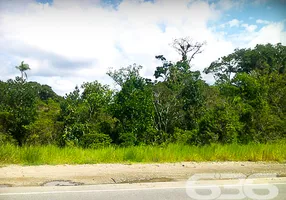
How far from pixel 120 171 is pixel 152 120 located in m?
15.2

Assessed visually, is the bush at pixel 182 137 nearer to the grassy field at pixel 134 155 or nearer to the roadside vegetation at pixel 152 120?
the roadside vegetation at pixel 152 120

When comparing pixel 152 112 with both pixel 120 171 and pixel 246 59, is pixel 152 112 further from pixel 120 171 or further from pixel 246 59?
pixel 246 59

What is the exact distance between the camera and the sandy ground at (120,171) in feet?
24.6

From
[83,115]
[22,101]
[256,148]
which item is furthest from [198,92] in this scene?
[22,101]

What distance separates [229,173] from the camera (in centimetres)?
838

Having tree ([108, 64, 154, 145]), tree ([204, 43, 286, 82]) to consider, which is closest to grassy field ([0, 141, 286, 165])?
tree ([108, 64, 154, 145])

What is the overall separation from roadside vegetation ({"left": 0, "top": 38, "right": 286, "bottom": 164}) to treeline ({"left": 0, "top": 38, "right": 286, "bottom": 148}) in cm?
6

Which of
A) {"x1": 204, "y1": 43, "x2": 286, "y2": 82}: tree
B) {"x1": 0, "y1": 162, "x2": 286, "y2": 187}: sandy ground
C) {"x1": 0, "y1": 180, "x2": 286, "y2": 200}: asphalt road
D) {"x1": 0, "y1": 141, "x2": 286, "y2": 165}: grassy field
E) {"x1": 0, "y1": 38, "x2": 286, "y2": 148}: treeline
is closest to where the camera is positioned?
{"x1": 0, "y1": 180, "x2": 286, "y2": 200}: asphalt road

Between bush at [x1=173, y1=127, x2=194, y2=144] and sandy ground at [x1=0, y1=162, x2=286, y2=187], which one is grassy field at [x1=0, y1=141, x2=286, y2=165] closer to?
sandy ground at [x1=0, y1=162, x2=286, y2=187]

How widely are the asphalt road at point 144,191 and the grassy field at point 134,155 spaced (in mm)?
3297

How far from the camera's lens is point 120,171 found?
8.59m

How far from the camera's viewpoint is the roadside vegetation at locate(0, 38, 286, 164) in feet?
36.1

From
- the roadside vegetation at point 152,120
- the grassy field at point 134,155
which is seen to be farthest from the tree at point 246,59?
the grassy field at point 134,155

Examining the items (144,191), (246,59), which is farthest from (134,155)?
(246,59)
